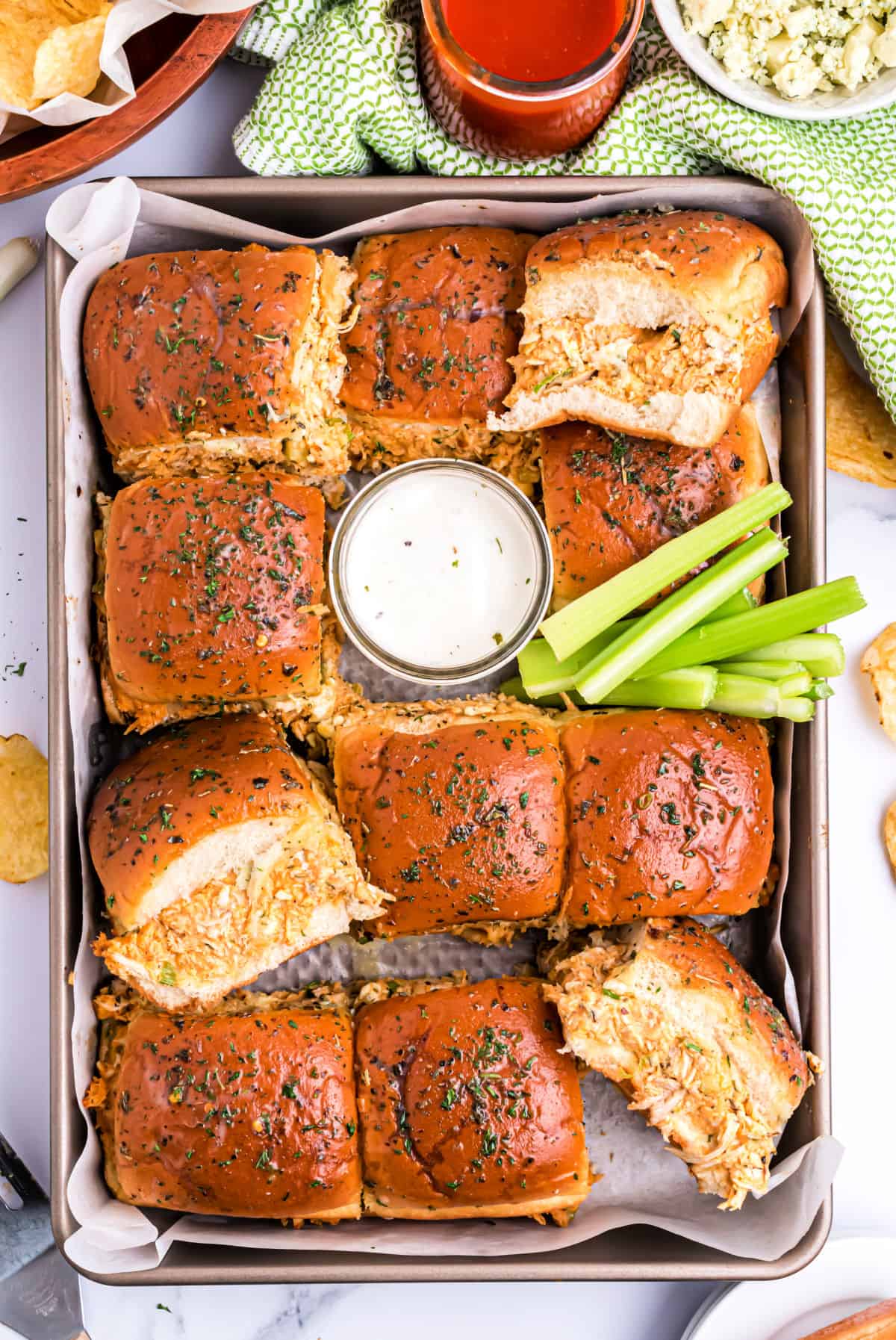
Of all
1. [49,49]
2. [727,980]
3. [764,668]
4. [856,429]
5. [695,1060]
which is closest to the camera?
[49,49]

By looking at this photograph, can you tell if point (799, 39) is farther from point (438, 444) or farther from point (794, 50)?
point (438, 444)

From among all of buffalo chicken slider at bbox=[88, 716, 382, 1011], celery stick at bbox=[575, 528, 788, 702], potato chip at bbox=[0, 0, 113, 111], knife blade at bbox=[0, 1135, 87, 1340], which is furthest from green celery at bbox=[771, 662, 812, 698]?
knife blade at bbox=[0, 1135, 87, 1340]

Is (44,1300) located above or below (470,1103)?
below

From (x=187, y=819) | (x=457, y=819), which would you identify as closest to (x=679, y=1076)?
(x=457, y=819)

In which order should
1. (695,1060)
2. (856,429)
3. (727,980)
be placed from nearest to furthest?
(695,1060)
(727,980)
(856,429)

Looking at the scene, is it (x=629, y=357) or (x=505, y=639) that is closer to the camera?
(x=629, y=357)
